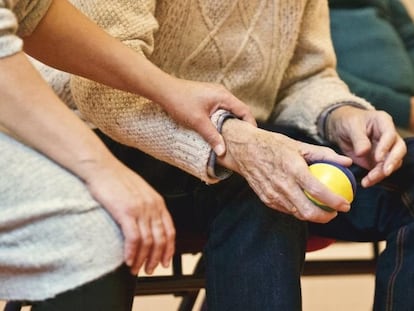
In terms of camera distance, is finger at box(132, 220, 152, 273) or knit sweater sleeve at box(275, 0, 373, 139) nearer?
finger at box(132, 220, 152, 273)

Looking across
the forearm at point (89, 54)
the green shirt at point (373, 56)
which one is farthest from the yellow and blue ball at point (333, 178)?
the green shirt at point (373, 56)

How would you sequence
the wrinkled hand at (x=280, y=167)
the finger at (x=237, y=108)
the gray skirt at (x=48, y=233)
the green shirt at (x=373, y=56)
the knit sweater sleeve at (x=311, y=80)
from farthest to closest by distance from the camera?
the green shirt at (x=373, y=56) < the knit sweater sleeve at (x=311, y=80) < the finger at (x=237, y=108) < the wrinkled hand at (x=280, y=167) < the gray skirt at (x=48, y=233)

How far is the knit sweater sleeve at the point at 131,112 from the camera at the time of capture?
0.92m

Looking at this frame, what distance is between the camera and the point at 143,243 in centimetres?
68

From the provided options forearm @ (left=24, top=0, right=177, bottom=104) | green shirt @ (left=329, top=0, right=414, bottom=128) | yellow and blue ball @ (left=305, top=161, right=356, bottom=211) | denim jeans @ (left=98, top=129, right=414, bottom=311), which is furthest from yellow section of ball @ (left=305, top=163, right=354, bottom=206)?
green shirt @ (left=329, top=0, right=414, bottom=128)

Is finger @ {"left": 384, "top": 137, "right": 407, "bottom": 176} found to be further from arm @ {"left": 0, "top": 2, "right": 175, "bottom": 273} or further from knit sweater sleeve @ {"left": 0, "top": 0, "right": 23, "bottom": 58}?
knit sweater sleeve @ {"left": 0, "top": 0, "right": 23, "bottom": 58}

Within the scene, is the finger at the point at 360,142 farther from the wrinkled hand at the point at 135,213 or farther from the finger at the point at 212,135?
the wrinkled hand at the point at 135,213

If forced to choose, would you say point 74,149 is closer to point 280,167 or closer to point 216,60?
point 280,167

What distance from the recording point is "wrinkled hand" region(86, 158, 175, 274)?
0.67 metres

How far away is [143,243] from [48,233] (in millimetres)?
94

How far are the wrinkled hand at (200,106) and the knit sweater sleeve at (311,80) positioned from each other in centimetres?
27

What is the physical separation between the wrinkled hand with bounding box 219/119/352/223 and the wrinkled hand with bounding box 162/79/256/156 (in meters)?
0.02

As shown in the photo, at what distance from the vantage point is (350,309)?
1823 mm

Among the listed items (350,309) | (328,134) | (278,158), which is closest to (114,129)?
(278,158)
